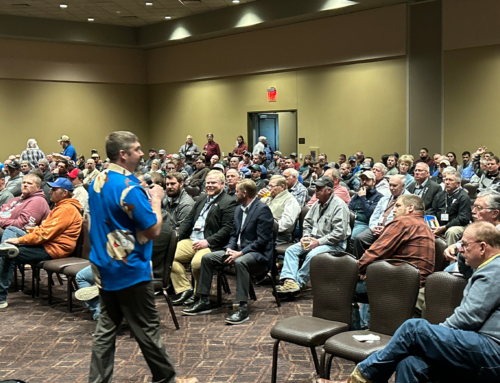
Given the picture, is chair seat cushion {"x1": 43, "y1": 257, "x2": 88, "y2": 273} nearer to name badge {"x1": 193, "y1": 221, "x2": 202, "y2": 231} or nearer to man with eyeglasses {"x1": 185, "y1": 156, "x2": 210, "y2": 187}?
name badge {"x1": 193, "y1": 221, "x2": 202, "y2": 231}

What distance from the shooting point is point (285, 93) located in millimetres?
16750

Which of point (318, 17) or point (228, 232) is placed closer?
point (228, 232)

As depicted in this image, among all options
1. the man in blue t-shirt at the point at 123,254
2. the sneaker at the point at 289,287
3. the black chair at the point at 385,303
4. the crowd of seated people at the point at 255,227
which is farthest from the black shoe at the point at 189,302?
the man in blue t-shirt at the point at 123,254

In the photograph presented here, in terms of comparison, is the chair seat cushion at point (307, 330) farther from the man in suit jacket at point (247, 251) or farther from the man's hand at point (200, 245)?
the man's hand at point (200, 245)

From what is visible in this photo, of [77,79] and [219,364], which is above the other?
[77,79]

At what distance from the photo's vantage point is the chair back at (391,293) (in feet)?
11.2

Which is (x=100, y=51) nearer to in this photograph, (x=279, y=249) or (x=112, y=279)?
(x=279, y=249)

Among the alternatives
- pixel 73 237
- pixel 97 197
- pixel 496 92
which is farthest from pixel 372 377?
pixel 496 92

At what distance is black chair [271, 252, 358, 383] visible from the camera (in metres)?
3.54

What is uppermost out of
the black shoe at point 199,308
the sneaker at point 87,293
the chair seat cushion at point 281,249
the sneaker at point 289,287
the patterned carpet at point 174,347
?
the chair seat cushion at point 281,249

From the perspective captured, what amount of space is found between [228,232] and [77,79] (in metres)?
15.7

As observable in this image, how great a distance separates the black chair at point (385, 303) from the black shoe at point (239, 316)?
5.13 feet

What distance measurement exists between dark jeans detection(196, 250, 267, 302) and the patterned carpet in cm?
26

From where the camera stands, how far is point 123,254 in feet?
9.97
